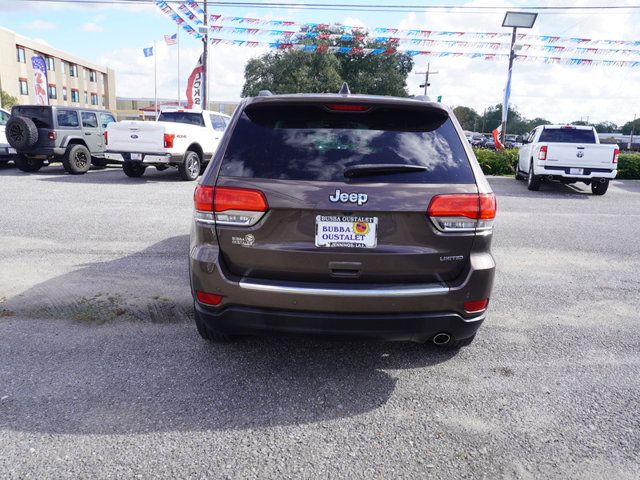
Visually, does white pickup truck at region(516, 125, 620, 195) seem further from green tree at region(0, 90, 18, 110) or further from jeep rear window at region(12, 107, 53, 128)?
green tree at region(0, 90, 18, 110)

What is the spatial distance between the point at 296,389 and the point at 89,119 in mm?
14652

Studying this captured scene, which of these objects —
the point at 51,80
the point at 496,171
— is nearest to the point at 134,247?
the point at 496,171

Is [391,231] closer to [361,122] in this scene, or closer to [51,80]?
[361,122]

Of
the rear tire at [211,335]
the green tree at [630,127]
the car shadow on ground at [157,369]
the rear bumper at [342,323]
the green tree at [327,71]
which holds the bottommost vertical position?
the car shadow on ground at [157,369]

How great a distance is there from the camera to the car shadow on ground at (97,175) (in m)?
13.4

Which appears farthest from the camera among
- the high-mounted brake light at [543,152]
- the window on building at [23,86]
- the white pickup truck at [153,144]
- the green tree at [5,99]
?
the window on building at [23,86]

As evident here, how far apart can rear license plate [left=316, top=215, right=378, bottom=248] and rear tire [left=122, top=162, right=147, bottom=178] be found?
12385 millimetres

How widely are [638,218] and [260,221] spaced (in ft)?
32.9

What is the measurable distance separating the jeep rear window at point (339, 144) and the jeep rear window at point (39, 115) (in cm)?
1349

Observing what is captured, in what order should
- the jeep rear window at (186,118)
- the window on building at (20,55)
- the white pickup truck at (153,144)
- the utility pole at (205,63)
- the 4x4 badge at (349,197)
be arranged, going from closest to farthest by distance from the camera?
the 4x4 badge at (349,197), the white pickup truck at (153,144), the jeep rear window at (186,118), the utility pole at (205,63), the window on building at (20,55)

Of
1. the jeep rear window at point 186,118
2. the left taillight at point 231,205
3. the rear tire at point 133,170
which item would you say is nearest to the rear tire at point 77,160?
the rear tire at point 133,170

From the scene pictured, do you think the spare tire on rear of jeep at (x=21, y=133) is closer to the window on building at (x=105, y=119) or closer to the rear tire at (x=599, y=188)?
the window on building at (x=105, y=119)

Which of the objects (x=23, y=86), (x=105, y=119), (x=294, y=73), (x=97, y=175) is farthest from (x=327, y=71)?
(x=23, y=86)

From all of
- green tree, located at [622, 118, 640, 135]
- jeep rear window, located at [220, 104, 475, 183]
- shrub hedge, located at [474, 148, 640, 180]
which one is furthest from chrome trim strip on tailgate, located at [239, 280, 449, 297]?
green tree, located at [622, 118, 640, 135]
